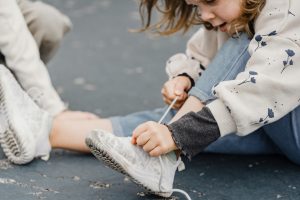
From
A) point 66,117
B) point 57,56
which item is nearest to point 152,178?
point 66,117

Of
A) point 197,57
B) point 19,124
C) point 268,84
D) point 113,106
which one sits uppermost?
point 268,84

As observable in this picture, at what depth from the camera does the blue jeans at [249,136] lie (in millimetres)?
1060

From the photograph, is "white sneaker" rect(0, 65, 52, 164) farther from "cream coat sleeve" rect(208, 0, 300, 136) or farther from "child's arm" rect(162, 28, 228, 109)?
"cream coat sleeve" rect(208, 0, 300, 136)

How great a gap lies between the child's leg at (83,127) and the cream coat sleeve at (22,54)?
6cm

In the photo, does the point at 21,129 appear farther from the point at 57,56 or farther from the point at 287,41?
the point at 57,56

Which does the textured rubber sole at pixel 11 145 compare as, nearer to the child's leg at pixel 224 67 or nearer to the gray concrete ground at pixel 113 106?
the gray concrete ground at pixel 113 106

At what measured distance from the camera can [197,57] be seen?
126 cm

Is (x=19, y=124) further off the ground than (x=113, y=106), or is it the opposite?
(x=19, y=124)

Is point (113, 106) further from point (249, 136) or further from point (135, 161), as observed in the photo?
point (135, 161)

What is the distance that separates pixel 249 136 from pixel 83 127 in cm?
31

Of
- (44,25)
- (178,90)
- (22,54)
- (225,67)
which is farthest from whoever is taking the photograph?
(44,25)

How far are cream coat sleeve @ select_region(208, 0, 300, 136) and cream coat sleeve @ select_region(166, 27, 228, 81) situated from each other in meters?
0.23

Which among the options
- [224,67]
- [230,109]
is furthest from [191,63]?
[230,109]

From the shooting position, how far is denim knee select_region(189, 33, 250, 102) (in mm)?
1055
